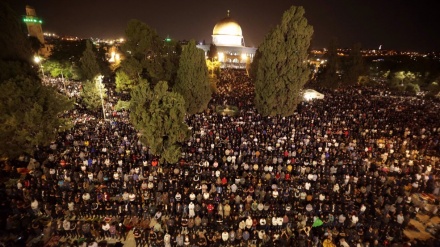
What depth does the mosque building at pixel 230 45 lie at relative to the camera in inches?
2881

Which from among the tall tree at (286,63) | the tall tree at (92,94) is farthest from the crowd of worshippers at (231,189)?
the tall tree at (92,94)

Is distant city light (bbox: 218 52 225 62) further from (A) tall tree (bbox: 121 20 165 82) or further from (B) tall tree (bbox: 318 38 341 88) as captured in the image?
(A) tall tree (bbox: 121 20 165 82)

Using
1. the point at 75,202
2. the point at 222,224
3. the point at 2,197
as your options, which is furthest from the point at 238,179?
the point at 2,197

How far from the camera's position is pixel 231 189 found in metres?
12.8

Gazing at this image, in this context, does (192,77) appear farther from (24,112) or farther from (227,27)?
(227,27)

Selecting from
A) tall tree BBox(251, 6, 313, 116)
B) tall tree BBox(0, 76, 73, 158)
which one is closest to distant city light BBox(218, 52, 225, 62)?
tall tree BBox(251, 6, 313, 116)

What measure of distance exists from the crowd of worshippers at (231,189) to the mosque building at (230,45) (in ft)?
180

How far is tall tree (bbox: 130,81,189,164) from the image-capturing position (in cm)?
1409

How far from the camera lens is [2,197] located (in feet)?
39.5

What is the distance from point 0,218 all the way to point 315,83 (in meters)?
45.0

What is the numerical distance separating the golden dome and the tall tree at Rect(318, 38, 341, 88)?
38.1m

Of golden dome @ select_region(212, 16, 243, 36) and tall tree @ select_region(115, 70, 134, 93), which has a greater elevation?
golden dome @ select_region(212, 16, 243, 36)

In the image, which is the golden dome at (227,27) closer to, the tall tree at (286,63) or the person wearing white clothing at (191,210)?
the tall tree at (286,63)

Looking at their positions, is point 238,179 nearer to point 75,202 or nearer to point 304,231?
point 304,231
